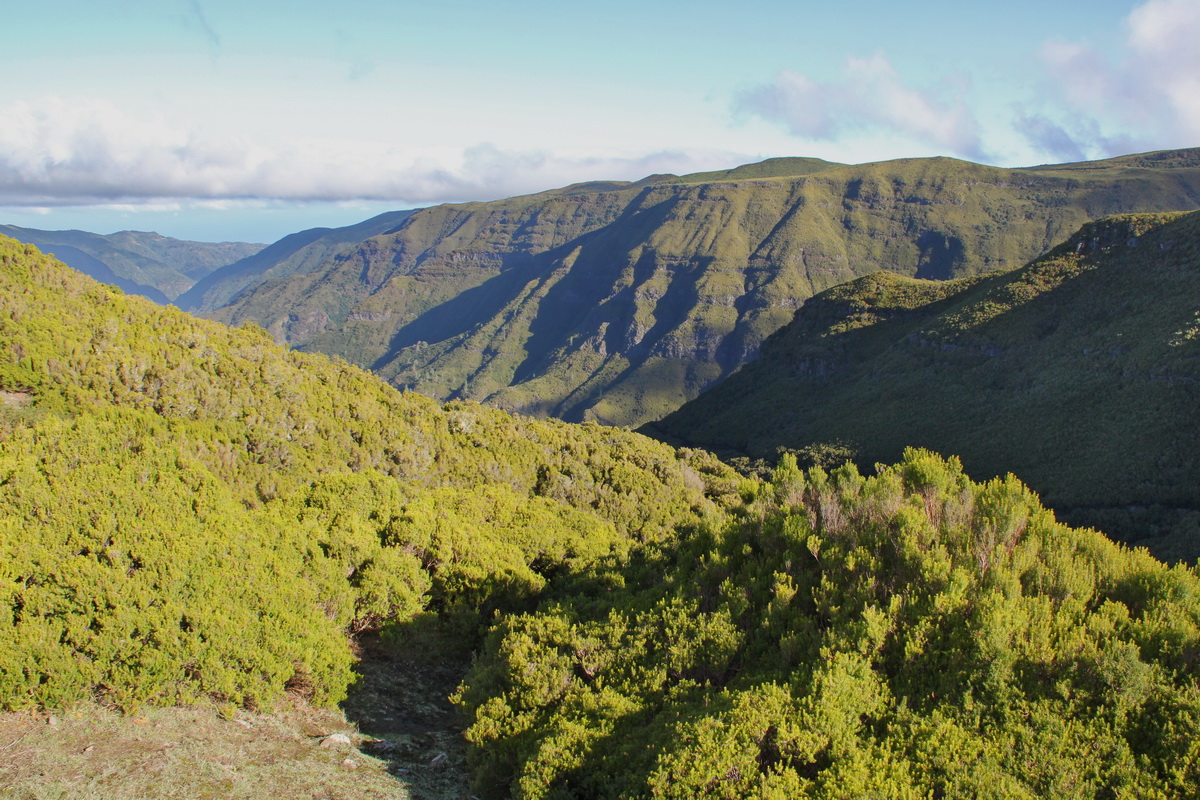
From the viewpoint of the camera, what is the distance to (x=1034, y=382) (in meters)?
92.0

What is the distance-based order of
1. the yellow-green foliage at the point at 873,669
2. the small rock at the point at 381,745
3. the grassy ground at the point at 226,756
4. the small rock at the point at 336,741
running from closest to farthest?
the yellow-green foliage at the point at 873,669 → the grassy ground at the point at 226,756 → the small rock at the point at 336,741 → the small rock at the point at 381,745

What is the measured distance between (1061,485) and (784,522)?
2556 inches

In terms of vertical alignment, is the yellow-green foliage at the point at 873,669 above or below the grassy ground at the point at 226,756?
above

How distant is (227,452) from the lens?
109 feet

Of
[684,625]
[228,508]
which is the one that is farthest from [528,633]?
[228,508]

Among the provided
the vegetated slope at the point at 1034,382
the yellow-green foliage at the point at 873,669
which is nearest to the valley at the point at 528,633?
the yellow-green foliage at the point at 873,669

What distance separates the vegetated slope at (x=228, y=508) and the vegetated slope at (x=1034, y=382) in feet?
153

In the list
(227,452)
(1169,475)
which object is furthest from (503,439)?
(1169,475)

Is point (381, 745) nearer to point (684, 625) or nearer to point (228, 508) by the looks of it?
point (684, 625)

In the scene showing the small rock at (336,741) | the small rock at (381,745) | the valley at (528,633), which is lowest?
the small rock at (381,745)

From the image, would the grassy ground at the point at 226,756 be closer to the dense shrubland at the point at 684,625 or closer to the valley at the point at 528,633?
the valley at the point at 528,633

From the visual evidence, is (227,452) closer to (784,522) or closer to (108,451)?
(108,451)

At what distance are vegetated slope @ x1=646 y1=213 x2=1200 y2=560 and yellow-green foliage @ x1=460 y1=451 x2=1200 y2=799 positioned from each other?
2146 inches

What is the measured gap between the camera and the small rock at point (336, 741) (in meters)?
15.5
